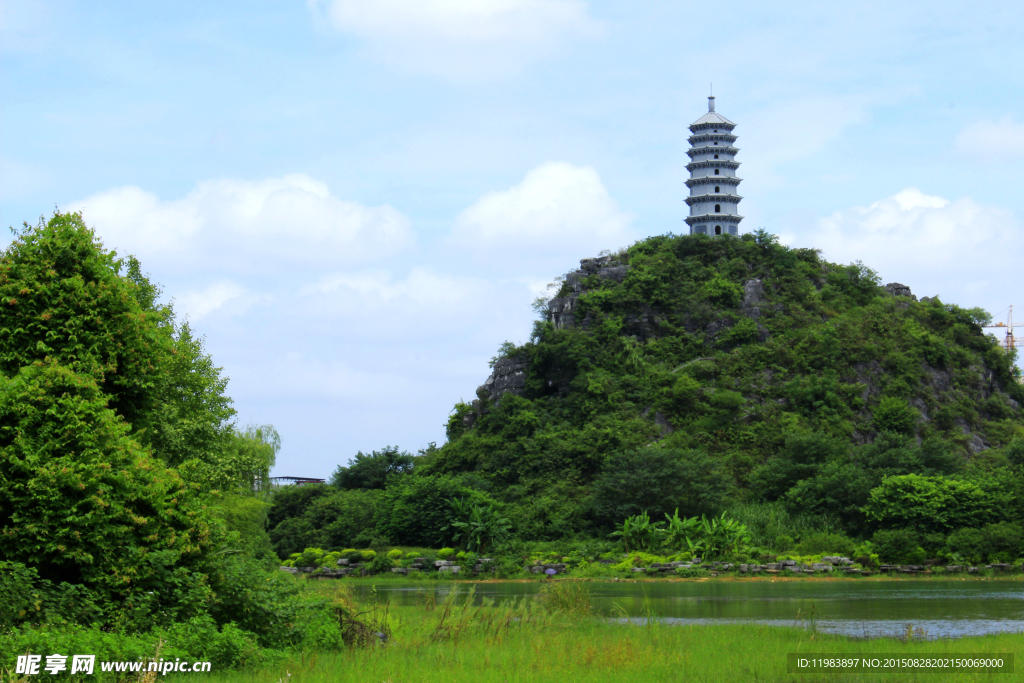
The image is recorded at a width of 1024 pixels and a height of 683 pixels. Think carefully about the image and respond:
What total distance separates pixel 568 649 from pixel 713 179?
243 ft

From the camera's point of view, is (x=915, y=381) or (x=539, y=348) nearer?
(x=915, y=381)

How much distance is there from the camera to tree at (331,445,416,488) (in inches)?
2712

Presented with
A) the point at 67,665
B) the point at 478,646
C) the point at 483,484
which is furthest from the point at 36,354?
the point at 483,484

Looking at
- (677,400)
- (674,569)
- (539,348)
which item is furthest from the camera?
(539,348)

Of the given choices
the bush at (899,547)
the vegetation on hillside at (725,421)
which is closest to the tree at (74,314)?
the bush at (899,547)

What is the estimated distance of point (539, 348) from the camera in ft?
228

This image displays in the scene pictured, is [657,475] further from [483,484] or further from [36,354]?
[36,354]

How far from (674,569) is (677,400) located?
20.7 metres

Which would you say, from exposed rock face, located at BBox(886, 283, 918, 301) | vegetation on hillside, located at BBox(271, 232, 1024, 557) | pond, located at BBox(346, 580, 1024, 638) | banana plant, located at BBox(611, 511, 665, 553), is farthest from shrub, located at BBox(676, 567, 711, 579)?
exposed rock face, located at BBox(886, 283, 918, 301)

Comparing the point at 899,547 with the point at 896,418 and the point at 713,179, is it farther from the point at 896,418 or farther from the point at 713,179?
the point at 713,179

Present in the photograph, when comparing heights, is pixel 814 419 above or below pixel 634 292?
below

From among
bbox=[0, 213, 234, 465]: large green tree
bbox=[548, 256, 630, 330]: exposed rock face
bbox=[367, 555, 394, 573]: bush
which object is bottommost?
bbox=[367, 555, 394, 573]: bush

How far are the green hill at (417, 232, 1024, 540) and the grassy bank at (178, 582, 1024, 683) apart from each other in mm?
29057

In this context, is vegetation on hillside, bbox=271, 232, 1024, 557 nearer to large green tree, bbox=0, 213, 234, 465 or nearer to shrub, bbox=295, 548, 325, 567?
shrub, bbox=295, 548, 325, 567
